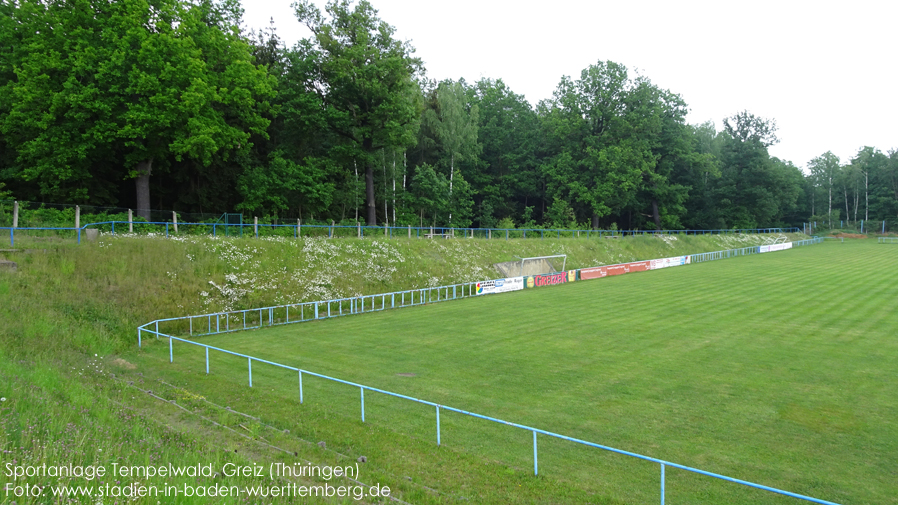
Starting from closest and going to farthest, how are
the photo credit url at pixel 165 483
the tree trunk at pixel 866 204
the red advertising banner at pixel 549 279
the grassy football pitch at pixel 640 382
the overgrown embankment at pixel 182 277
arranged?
the photo credit url at pixel 165 483 < the grassy football pitch at pixel 640 382 < the overgrown embankment at pixel 182 277 < the red advertising banner at pixel 549 279 < the tree trunk at pixel 866 204

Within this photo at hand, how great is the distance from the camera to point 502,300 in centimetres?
3306

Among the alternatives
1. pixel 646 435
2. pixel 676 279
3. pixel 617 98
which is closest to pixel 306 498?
pixel 646 435

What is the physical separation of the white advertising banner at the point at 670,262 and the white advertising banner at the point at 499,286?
69.1ft

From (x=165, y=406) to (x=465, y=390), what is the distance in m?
7.66

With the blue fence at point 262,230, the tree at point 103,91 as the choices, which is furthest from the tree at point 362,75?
the tree at point 103,91

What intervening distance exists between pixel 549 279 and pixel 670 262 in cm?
2164

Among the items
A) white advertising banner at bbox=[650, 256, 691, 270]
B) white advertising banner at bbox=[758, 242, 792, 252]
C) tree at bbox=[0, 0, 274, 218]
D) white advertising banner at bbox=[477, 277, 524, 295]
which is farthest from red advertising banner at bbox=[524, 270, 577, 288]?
white advertising banner at bbox=[758, 242, 792, 252]

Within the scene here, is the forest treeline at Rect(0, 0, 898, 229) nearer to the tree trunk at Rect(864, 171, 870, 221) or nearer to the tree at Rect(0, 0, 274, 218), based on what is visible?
the tree at Rect(0, 0, 274, 218)

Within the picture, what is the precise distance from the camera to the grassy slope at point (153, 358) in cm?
877

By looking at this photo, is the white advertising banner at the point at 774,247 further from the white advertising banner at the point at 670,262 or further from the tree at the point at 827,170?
the tree at the point at 827,170

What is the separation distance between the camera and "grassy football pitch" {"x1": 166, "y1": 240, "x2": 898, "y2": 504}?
10.1m

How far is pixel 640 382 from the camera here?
15.5 metres

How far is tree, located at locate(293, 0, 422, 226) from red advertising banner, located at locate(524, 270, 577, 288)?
54.8ft

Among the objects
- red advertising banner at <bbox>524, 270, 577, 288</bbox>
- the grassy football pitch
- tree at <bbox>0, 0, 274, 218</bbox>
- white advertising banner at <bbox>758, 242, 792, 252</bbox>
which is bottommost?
the grassy football pitch
